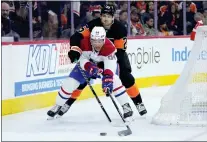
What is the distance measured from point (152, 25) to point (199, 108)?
186 inches

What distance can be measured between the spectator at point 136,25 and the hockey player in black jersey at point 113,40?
382 centimetres

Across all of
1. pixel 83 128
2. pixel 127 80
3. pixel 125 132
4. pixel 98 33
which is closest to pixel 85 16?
pixel 127 80

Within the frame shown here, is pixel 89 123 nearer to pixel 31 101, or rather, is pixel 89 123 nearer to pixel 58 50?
pixel 31 101

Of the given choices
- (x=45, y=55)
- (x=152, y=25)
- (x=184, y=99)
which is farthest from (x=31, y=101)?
(x=152, y=25)

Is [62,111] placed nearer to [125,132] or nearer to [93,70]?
[93,70]

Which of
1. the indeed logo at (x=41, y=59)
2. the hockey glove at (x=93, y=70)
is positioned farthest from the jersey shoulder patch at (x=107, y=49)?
the indeed logo at (x=41, y=59)

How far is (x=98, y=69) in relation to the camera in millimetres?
5496

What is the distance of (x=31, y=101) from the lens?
6773mm

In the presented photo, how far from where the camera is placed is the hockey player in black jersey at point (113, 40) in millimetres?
5618

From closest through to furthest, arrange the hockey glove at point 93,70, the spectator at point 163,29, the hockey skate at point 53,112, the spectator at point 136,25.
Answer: the hockey glove at point 93,70 < the hockey skate at point 53,112 < the spectator at point 136,25 < the spectator at point 163,29

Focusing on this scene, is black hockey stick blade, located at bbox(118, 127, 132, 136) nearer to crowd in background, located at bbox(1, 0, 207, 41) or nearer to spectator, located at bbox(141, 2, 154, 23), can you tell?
crowd in background, located at bbox(1, 0, 207, 41)

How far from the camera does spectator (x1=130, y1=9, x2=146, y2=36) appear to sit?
32.2ft

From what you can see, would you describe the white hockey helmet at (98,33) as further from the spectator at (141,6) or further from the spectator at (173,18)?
the spectator at (173,18)

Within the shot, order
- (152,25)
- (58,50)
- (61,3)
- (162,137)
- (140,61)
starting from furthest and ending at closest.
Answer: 1. (152,25)
2. (140,61)
3. (61,3)
4. (58,50)
5. (162,137)
